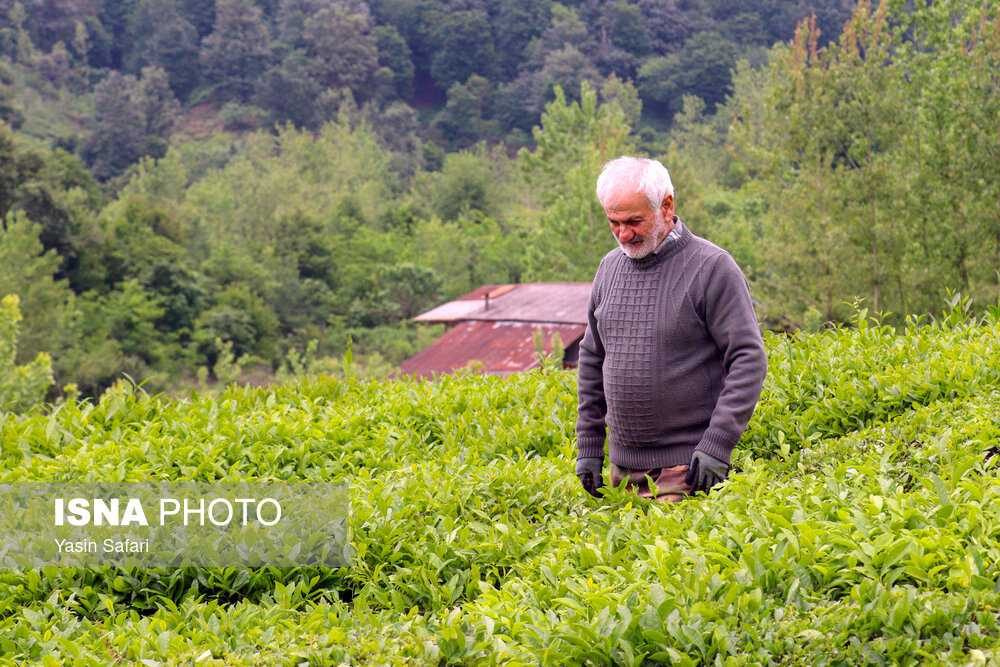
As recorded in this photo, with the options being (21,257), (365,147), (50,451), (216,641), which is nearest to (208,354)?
(21,257)

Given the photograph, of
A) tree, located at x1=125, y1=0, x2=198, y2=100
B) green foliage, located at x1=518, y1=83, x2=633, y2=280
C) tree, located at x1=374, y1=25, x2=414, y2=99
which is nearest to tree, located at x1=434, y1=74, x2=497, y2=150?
tree, located at x1=374, y1=25, x2=414, y2=99

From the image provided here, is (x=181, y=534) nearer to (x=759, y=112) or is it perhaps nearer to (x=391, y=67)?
(x=759, y=112)

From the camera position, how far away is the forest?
21.6 metres

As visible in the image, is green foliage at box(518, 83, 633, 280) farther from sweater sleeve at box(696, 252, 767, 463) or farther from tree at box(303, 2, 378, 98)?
tree at box(303, 2, 378, 98)

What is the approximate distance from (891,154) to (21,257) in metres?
26.3

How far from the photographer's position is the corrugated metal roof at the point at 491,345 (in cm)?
2297

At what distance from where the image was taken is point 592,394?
15.9 feet

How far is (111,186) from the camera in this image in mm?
68625

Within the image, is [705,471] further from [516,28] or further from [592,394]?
[516,28]

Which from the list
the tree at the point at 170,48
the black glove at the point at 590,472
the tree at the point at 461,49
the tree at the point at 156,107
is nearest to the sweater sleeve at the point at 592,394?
the black glove at the point at 590,472

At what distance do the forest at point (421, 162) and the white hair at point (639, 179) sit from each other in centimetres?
355

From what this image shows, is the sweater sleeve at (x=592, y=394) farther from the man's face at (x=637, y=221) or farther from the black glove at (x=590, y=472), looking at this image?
the man's face at (x=637, y=221)

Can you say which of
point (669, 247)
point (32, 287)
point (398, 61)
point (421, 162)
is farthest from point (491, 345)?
point (398, 61)

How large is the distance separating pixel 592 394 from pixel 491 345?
19.9 meters
